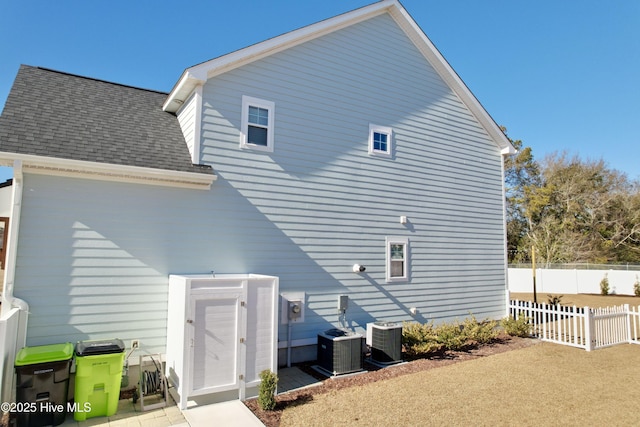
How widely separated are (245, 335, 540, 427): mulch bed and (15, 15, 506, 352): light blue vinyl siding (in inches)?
49.3

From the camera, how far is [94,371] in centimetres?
497

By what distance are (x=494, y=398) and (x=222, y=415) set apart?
4213 millimetres

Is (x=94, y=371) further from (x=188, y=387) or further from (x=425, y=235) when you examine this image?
(x=425, y=235)

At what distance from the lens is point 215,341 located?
5.53 m

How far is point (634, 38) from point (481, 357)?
44.5 ft

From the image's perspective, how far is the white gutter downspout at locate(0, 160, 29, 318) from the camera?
520 centimetres

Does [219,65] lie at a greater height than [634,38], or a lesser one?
lesser

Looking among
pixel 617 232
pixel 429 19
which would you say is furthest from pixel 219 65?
pixel 617 232

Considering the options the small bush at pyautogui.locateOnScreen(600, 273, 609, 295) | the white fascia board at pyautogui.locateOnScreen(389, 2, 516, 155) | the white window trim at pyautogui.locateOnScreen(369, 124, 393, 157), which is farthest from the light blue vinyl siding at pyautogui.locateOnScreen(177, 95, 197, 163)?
the small bush at pyautogui.locateOnScreen(600, 273, 609, 295)

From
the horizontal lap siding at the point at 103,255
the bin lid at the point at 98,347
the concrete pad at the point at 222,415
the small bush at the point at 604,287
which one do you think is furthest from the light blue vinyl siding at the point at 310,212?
the small bush at the point at 604,287

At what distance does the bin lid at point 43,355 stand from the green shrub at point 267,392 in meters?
2.65

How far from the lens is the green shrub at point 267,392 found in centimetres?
530

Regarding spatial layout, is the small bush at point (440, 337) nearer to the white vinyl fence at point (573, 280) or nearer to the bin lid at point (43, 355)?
the bin lid at point (43, 355)

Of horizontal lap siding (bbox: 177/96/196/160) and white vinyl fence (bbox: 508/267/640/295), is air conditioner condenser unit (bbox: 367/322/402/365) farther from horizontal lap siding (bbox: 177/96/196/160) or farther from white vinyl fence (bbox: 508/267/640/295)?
white vinyl fence (bbox: 508/267/640/295)
